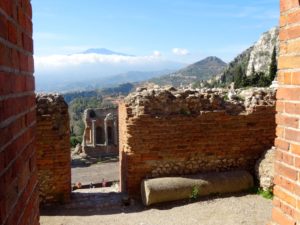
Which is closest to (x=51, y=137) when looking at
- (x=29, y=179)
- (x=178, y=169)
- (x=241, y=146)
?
(x=178, y=169)

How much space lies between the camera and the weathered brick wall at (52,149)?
896 cm

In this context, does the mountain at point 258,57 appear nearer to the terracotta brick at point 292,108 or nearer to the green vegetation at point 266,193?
the green vegetation at point 266,193

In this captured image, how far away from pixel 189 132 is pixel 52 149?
343cm

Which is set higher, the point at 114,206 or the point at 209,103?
the point at 209,103

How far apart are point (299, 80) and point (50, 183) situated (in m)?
7.82

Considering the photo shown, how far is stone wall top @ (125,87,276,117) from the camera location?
9.33 m

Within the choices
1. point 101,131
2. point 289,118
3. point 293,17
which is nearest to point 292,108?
point 289,118

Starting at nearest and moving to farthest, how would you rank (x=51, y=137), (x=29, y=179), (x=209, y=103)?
(x=29, y=179) < (x=51, y=137) < (x=209, y=103)

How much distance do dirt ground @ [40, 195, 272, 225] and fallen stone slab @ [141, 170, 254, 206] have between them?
0.21 meters

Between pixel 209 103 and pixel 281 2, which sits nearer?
pixel 281 2

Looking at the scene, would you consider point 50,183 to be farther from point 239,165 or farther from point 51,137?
point 239,165

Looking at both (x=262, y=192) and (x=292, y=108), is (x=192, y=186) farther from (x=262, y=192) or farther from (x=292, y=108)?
(x=292, y=108)

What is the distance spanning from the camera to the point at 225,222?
7500 millimetres

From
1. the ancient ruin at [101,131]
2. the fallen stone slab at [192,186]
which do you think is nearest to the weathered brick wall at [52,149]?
the fallen stone slab at [192,186]
